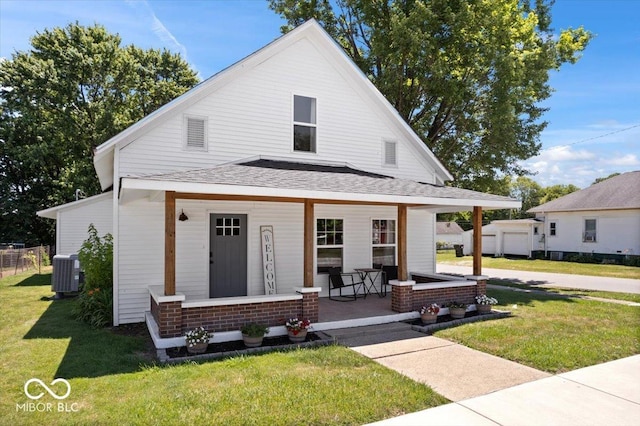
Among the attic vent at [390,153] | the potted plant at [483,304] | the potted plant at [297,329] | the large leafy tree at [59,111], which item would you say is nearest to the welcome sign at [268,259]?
the potted plant at [297,329]

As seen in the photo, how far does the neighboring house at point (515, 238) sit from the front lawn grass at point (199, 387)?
88.5 ft

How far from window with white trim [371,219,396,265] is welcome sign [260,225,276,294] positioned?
323cm

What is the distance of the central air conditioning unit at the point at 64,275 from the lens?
1177cm

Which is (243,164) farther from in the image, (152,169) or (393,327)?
(393,327)

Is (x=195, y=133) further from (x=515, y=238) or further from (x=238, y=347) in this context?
(x=515, y=238)

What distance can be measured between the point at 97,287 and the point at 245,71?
6.34 meters

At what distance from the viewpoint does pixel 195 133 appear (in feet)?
31.3

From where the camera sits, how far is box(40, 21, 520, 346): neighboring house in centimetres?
746

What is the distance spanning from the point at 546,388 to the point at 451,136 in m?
15.2

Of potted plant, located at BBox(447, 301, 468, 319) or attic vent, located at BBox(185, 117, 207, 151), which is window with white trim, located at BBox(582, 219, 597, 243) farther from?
attic vent, located at BBox(185, 117, 207, 151)

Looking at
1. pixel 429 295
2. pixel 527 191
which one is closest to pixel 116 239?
pixel 429 295

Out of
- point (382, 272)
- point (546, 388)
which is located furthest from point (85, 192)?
point (546, 388)

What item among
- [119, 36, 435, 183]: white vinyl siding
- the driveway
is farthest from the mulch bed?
the driveway

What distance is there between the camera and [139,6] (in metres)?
10.1
